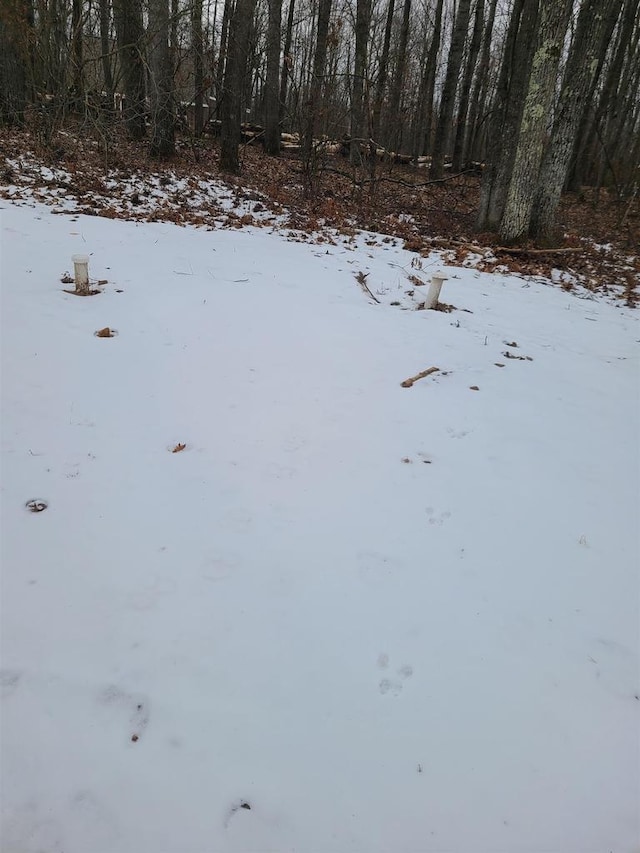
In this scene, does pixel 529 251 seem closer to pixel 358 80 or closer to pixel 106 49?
pixel 358 80

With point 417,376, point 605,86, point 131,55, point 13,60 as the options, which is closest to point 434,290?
point 417,376

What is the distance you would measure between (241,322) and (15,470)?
2.58m

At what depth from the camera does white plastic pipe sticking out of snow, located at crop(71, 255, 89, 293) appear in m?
4.53

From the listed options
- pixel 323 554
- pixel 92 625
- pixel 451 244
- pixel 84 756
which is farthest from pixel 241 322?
pixel 451 244

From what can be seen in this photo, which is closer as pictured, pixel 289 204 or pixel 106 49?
pixel 289 204

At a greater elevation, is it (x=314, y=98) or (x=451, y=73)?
(x=451, y=73)

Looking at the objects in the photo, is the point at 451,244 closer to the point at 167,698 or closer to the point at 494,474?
the point at 494,474

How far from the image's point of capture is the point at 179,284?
17.4 ft

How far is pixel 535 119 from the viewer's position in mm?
7770

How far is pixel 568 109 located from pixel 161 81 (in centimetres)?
785

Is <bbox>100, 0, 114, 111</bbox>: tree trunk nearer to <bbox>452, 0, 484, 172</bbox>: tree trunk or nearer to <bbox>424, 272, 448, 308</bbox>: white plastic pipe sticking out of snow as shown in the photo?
<bbox>424, 272, 448, 308</bbox>: white plastic pipe sticking out of snow

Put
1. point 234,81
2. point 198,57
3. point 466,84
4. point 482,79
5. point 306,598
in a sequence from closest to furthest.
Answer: point 306,598 < point 234,81 < point 198,57 < point 466,84 < point 482,79

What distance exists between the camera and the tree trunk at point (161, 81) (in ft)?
31.0

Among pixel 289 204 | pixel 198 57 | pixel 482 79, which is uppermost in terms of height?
pixel 482 79
